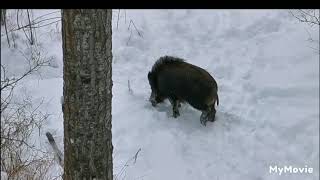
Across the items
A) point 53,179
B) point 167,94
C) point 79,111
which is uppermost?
point 79,111

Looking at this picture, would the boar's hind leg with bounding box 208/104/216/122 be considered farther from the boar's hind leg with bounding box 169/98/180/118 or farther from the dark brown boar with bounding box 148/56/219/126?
the boar's hind leg with bounding box 169/98/180/118

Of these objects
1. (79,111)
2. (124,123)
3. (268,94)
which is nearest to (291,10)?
(268,94)

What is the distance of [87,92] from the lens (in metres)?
3.97

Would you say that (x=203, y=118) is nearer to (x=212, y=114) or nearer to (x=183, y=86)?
(x=212, y=114)

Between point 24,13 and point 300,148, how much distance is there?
18.8ft

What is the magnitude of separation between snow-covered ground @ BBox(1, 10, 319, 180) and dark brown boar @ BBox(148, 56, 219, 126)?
178mm

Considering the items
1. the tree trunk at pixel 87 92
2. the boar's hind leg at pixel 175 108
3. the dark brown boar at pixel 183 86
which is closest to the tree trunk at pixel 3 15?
the dark brown boar at pixel 183 86

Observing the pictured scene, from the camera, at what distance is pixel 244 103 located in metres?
7.39

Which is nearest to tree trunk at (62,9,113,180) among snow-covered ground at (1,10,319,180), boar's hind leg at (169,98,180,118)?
snow-covered ground at (1,10,319,180)

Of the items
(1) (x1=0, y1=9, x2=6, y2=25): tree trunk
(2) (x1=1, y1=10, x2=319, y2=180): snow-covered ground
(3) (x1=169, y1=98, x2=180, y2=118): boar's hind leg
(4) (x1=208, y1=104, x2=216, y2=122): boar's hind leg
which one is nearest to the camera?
(2) (x1=1, y1=10, x2=319, y2=180): snow-covered ground

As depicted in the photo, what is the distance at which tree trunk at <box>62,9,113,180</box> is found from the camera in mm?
3807

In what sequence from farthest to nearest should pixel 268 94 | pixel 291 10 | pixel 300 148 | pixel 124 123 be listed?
pixel 291 10, pixel 268 94, pixel 124 123, pixel 300 148

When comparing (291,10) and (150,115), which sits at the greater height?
(291,10)

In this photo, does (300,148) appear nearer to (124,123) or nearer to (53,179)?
(124,123)
